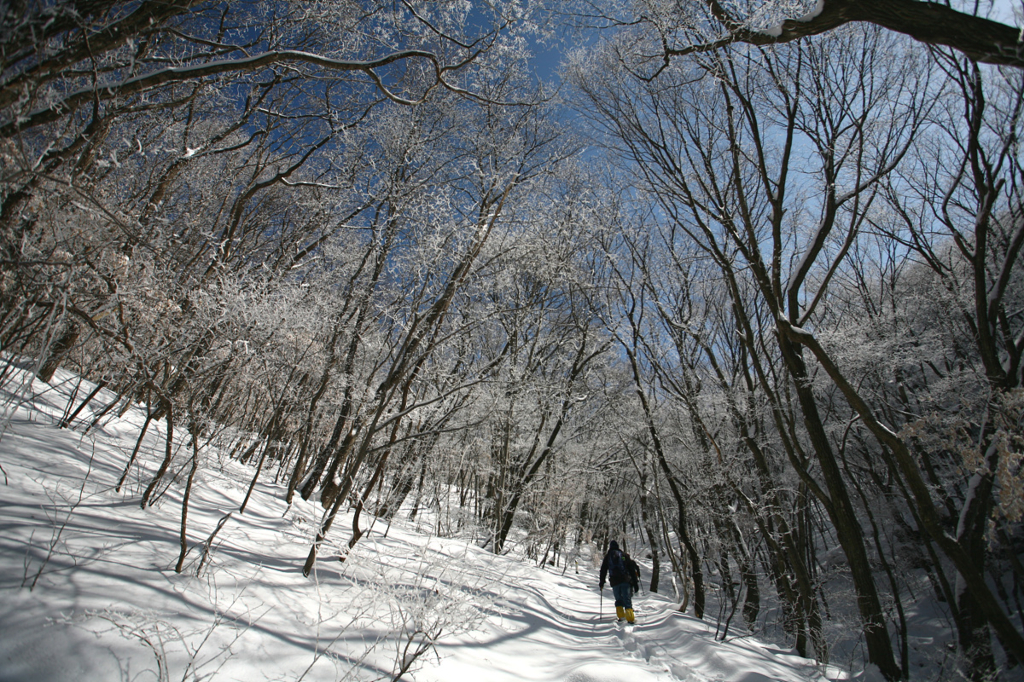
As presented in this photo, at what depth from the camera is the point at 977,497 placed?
521 cm

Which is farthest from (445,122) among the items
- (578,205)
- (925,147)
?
(925,147)

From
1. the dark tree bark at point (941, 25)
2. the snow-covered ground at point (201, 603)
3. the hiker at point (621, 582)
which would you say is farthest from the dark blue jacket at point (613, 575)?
the dark tree bark at point (941, 25)

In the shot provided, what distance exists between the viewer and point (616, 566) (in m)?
7.41

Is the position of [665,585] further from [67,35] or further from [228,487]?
[67,35]

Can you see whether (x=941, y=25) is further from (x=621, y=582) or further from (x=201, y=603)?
(x=621, y=582)

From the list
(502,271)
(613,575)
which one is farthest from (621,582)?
(502,271)

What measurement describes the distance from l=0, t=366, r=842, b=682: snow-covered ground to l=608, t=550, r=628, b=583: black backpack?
78.3 inches

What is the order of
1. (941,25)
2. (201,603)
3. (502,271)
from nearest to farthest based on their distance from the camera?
(201,603)
(941,25)
(502,271)

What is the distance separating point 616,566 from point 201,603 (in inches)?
265

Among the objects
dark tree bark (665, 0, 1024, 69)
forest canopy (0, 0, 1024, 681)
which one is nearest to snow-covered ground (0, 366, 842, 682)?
forest canopy (0, 0, 1024, 681)

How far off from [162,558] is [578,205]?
9676 millimetres

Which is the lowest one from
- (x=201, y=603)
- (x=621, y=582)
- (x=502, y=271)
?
(x=621, y=582)

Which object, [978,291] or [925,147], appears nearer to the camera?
[978,291]

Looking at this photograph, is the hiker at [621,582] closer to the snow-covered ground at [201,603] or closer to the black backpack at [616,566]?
the black backpack at [616,566]
